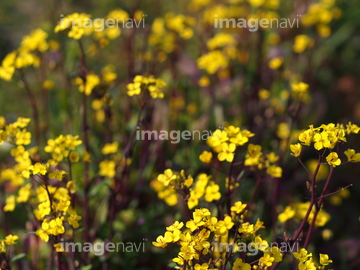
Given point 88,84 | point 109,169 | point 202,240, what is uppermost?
point 88,84

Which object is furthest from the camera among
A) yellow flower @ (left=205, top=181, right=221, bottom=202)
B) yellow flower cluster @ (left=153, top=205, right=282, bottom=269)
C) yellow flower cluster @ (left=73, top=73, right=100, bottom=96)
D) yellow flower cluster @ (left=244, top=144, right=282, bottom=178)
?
yellow flower cluster @ (left=73, top=73, right=100, bottom=96)

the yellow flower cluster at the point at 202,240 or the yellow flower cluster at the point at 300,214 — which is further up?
the yellow flower cluster at the point at 202,240

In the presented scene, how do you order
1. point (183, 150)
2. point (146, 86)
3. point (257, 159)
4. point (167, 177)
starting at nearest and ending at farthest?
point (167, 177) < point (257, 159) < point (146, 86) < point (183, 150)

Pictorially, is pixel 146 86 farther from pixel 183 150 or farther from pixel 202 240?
pixel 183 150

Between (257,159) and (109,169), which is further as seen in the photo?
(109,169)

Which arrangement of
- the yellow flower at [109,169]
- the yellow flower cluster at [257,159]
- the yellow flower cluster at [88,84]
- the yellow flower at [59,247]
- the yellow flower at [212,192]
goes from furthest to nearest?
the yellow flower at [109,169] → the yellow flower cluster at [88,84] → the yellow flower cluster at [257,159] → the yellow flower at [212,192] → the yellow flower at [59,247]

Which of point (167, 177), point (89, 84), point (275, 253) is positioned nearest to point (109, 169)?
point (89, 84)

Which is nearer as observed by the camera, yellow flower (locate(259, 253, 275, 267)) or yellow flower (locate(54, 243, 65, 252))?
yellow flower (locate(259, 253, 275, 267))

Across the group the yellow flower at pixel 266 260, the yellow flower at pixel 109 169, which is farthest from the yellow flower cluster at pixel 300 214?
the yellow flower at pixel 109 169

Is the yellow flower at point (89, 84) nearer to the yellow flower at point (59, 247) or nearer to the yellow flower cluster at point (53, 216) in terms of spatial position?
the yellow flower cluster at point (53, 216)

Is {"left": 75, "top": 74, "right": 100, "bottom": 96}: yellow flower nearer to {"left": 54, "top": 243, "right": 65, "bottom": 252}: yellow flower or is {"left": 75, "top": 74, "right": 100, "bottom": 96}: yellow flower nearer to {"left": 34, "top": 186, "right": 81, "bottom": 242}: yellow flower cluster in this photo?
{"left": 34, "top": 186, "right": 81, "bottom": 242}: yellow flower cluster

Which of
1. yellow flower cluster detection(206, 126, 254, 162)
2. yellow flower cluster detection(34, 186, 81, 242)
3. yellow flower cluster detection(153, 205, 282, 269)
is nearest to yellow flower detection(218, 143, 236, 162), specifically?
yellow flower cluster detection(206, 126, 254, 162)

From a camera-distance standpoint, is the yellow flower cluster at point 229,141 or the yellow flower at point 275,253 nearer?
the yellow flower at point 275,253
